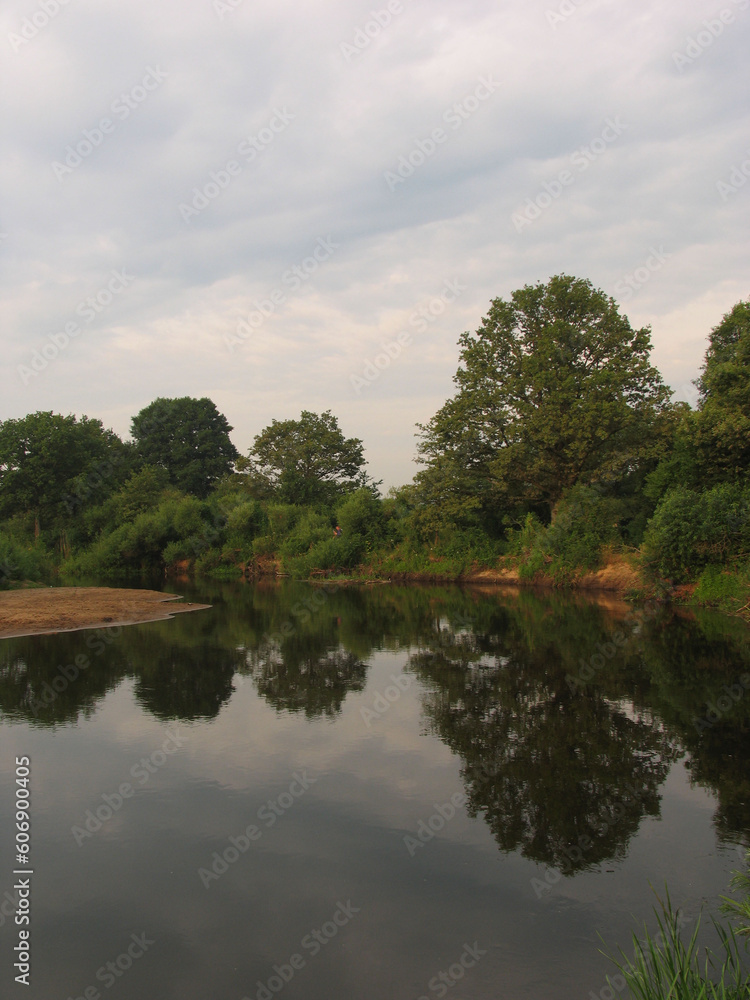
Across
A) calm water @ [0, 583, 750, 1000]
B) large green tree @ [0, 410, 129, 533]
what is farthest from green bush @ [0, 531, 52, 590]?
large green tree @ [0, 410, 129, 533]

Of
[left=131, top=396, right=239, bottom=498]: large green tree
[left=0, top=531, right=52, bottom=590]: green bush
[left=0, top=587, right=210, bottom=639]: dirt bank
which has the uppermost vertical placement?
[left=131, top=396, right=239, bottom=498]: large green tree

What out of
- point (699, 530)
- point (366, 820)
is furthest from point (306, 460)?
point (366, 820)

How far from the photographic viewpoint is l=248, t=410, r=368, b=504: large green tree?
5428 centimetres

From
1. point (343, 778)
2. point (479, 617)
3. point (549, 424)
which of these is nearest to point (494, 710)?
point (343, 778)

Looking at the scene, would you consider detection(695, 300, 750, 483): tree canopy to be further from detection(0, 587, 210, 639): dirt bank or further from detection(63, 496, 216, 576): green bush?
detection(63, 496, 216, 576): green bush

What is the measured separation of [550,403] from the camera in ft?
102

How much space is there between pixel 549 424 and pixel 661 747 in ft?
76.4

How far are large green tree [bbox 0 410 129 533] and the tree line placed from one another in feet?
0.48

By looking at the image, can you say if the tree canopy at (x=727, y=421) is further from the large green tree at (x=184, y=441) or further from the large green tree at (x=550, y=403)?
the large green tree at (x=184, y=441)

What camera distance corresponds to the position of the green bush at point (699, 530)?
2212 cm

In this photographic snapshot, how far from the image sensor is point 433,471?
117ft

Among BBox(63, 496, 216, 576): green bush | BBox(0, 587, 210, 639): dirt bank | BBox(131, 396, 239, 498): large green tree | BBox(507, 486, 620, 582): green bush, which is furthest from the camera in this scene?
BBox(131, 396, 239, 498): large green tree

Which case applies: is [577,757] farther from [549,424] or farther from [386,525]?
[386,525]

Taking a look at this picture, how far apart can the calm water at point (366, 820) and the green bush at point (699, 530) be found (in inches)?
384
